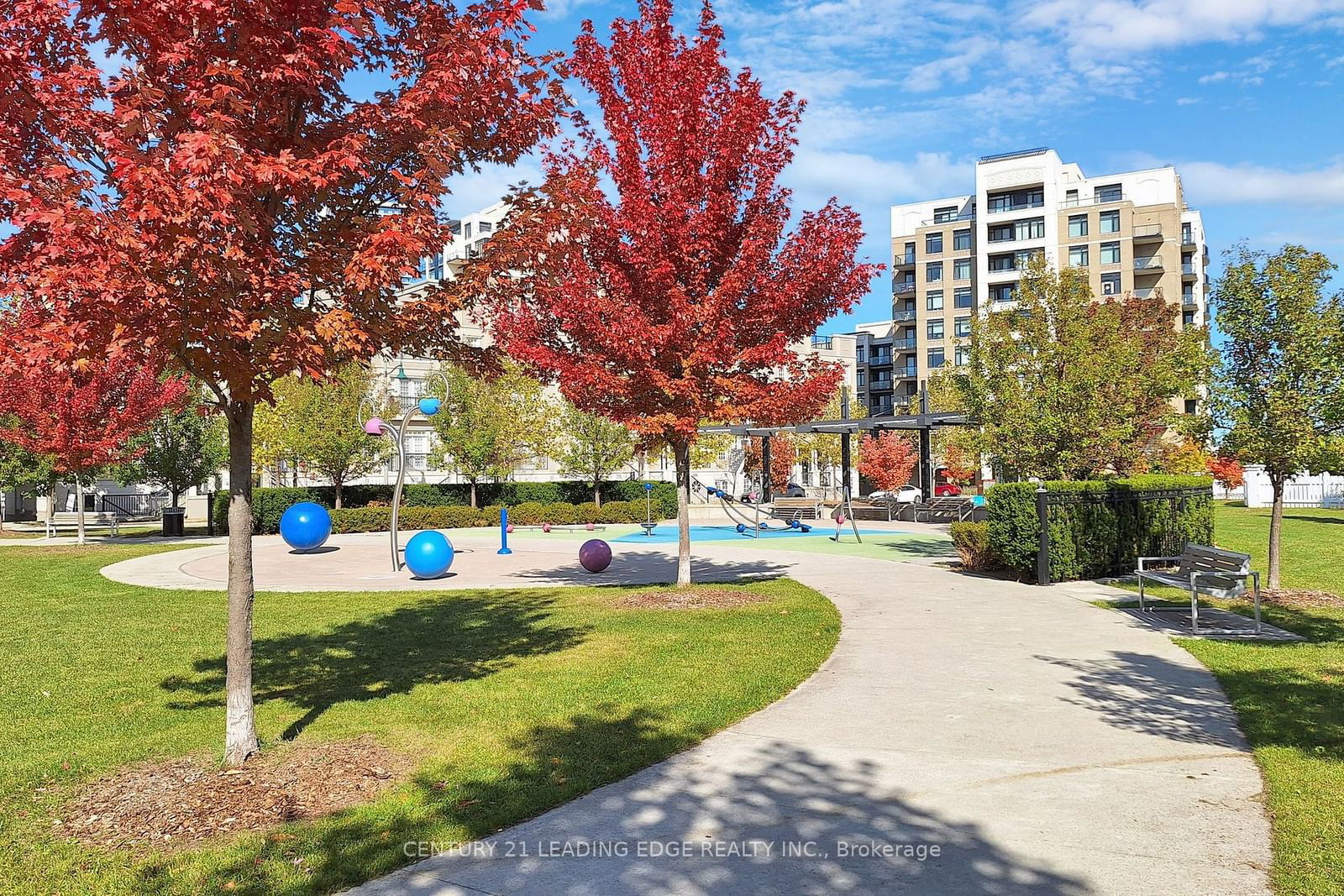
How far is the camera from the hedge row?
31109 mm

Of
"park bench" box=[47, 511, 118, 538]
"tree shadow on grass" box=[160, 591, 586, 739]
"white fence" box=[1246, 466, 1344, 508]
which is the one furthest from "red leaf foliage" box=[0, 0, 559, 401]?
"white fence" box=[1246, 466, 1344, 508]

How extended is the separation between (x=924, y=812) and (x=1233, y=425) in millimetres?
10394

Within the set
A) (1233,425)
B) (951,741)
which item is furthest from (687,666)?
(1233,425)

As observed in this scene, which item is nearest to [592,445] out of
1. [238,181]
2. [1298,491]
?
[238,181]

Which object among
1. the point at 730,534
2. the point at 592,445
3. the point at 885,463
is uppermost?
the point at 592,445

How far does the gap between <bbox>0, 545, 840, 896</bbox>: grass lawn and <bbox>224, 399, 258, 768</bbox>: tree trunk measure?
598mm

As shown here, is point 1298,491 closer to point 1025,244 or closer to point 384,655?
point 1025,244

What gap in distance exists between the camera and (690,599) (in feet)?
42.4

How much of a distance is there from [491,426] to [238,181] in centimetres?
3268

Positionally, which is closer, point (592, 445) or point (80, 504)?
point (80, 504)

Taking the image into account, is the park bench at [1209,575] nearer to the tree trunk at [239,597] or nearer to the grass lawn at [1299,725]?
the grass lawn at [1299,725]

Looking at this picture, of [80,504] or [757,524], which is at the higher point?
[80,504]

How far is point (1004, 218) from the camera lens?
7612 centimetres

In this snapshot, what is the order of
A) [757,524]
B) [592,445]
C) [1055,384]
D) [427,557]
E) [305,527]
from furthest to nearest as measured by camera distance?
[592,445] < [757,524] < [305,527] < [427,557] < [1055,384]
